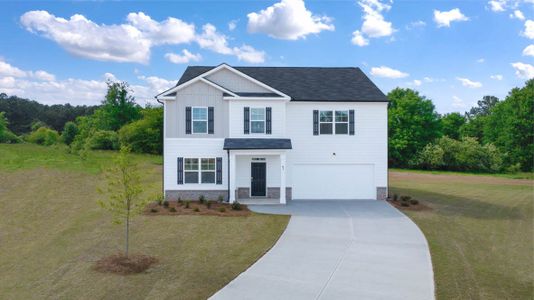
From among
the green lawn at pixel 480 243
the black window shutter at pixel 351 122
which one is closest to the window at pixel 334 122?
the black window shutter at pixel 351 122

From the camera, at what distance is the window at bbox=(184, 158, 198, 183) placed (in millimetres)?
22109

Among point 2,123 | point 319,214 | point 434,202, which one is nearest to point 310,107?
point 319,214

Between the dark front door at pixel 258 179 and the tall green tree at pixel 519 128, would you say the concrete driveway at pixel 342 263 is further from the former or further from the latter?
the tall green tree at pixel 519 128

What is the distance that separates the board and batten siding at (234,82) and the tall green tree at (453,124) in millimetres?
52228

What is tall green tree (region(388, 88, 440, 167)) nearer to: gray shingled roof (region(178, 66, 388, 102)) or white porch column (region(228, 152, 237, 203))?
A: gray shingled roof (region(178, 66, 388, 102))

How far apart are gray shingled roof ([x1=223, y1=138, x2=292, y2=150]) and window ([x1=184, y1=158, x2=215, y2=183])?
5.01ft

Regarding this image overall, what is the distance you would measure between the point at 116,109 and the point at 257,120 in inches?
1562

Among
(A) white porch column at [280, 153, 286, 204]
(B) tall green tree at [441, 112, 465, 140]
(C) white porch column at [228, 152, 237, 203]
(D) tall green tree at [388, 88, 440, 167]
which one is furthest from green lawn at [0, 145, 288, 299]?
(B) tall green tree at [441, 112, 465, 140]

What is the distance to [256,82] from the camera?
22.5 metres

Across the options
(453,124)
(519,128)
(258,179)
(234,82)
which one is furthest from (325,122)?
(453,124)

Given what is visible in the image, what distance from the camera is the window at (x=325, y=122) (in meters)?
23.2

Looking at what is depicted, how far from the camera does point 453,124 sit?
68.0 meters

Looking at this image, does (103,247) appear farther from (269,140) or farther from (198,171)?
(269,140)

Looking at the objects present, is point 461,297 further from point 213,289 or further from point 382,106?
point 382,106
